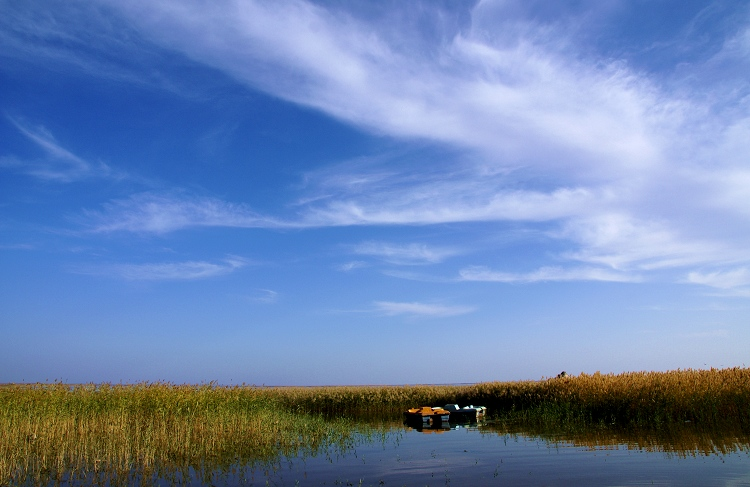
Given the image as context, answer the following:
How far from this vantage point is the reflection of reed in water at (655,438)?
1855cm

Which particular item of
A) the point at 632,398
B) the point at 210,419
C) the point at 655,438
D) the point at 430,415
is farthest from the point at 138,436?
the point at 632,398

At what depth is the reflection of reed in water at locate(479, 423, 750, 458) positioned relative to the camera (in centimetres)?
1855

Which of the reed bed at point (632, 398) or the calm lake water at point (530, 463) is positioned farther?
the reed bed at point (632, 398)

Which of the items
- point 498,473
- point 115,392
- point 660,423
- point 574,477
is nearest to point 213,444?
point 115,392

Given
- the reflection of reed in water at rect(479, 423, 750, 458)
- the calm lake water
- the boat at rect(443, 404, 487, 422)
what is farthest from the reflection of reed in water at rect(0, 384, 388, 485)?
the boat at rect(443, 404, 487, 422)

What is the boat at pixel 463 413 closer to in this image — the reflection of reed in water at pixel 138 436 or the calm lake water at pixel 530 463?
the reflection of reed in water at pixel 138 436

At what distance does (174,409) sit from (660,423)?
871 inches

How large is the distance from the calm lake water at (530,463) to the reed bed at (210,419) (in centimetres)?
151

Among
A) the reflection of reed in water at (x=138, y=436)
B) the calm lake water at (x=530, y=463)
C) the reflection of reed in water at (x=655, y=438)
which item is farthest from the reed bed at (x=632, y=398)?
the reflection of reed in water at (x=138, y=436)

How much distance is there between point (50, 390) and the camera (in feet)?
82.7

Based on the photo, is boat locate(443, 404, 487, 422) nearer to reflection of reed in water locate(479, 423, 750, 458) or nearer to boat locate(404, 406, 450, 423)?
boat locate(404, 406, 450, 423)

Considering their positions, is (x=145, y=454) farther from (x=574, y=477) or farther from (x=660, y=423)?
(x=660, y=423)

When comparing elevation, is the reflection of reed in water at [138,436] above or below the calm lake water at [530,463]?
above

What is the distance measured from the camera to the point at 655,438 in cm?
2162
